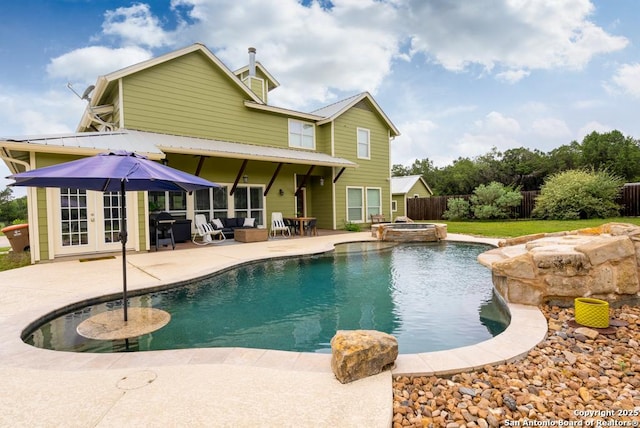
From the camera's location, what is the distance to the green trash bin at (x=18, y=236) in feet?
31.3

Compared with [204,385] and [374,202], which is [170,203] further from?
[204,385]

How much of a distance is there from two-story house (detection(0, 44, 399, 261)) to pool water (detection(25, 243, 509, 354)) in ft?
15.0

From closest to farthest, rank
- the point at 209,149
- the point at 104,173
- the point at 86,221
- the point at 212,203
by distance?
the point at 104,173 → the point at 86,221 → the point at 209,149 → the point at 212,203

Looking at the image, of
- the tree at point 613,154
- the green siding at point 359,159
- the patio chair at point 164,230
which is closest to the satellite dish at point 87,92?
the patio chair at point 164,230

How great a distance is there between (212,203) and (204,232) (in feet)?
5.03

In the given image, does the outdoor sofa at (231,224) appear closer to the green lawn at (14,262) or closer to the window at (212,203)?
the window at (212,203)

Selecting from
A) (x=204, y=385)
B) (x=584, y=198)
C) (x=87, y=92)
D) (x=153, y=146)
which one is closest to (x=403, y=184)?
(x=584, y=198)

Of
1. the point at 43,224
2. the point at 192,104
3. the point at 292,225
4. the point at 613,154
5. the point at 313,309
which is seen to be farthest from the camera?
the point at 613,154

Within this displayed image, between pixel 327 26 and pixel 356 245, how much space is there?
8521 mm

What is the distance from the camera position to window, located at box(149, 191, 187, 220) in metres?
10.8

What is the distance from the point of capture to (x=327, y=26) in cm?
1269

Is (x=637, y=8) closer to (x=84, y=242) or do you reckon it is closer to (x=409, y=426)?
(x=409, y=426)

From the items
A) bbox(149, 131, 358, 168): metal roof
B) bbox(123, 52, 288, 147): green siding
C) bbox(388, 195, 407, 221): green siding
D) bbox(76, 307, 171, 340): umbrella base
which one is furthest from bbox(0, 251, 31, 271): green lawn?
bbox(388, 195, 407, 221): green siding

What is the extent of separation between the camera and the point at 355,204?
52.7ft
